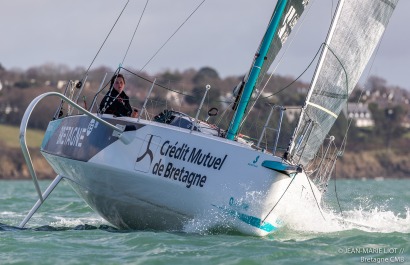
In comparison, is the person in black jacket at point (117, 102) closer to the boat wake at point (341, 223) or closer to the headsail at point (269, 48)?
the headsail at point (269, 48)

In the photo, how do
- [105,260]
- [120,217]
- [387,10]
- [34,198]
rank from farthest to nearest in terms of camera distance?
[34,198], [387,10], [120,217], [105,260]

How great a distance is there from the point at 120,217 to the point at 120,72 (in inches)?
66.5

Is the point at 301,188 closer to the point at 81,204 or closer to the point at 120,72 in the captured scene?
the point at 120,72

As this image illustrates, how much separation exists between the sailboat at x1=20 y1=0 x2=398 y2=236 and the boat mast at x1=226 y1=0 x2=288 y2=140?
0.01m

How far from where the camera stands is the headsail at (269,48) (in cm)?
1269

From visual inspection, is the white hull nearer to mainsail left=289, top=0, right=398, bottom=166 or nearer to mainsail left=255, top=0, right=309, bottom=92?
mainsail left=289, top=0, right=398, bottom=166

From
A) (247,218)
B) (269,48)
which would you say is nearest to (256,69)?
(269,48)

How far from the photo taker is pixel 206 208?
11.5 m

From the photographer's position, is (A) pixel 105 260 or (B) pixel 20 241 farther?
(B) pixel 20 241

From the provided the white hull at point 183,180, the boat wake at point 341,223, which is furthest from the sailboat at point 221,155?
the boat wake at point 341,223

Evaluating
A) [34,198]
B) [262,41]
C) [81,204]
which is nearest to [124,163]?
[262,41]

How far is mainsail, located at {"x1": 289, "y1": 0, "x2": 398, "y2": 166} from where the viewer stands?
12.7 m

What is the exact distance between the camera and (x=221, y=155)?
11453 millimetres

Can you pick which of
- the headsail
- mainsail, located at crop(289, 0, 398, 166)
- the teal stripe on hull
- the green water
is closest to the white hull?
the teal stripe on hull
